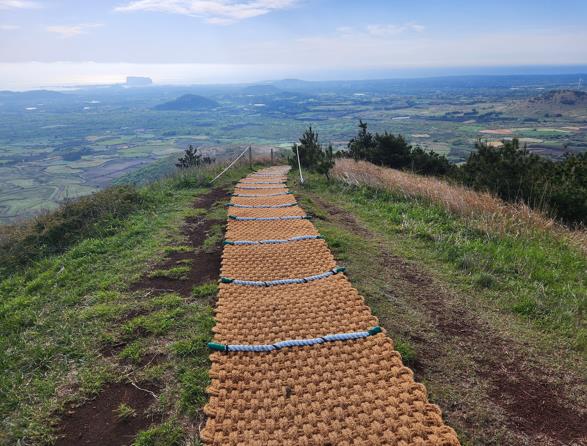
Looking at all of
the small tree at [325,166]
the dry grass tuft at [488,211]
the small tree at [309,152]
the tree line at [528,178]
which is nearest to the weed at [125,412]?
the dry grass tuft at [488,211]

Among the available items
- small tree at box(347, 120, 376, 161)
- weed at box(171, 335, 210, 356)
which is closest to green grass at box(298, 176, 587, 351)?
weed at box(171, 335, 210, 356)

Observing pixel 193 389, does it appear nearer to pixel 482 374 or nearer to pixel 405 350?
pixel 405 350

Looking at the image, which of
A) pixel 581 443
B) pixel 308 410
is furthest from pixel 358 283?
pixel 581 443

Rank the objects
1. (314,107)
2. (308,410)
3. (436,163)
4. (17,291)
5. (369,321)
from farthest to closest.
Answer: (314,107) → (436,163) → (17,291) → (369,321) → (308,410)

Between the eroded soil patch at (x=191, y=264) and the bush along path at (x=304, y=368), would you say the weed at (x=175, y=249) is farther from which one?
the bush along path at (x=304, y=368)

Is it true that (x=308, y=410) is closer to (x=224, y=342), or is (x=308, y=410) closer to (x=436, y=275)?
(x=224, y=342)

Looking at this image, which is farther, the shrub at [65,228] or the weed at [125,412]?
the shrub at [65,228]
